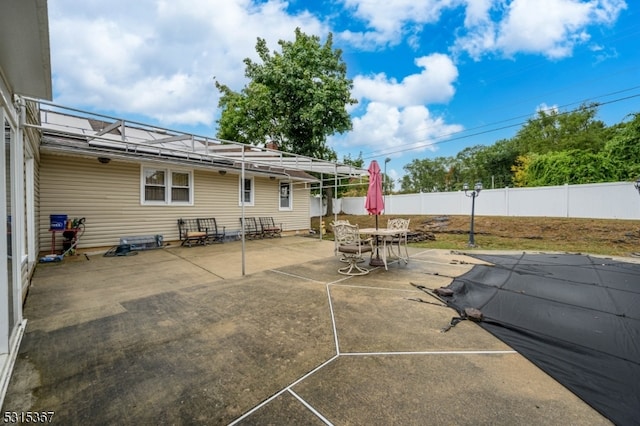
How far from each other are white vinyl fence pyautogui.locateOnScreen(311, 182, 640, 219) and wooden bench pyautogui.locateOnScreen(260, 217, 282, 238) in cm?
273

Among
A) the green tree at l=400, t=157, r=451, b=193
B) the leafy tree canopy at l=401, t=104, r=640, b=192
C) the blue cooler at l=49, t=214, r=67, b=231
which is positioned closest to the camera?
the blue cooler at l=49, t=214, r=67, b=231

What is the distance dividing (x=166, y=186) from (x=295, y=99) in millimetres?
9382

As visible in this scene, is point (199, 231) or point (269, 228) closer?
point (199, 231)

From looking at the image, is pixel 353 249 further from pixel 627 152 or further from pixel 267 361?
pixel 627 152

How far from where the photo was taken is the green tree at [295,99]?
14484 millimetres

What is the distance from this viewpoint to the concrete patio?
1.74 meters

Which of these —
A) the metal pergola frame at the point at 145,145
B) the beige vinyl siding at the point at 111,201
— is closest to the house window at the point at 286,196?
the beige vinyl siding at the point at 111,201

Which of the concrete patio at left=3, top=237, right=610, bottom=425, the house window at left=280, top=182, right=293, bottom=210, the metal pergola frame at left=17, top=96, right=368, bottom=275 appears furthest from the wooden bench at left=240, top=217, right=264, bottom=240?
the concrete patio at left=3, top=237, right=610, bottom=425

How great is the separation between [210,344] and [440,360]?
87.7 inches

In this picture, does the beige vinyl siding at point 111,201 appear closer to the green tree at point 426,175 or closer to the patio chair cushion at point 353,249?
the patio chair cushion at point 353,249

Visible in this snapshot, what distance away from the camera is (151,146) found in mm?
4895

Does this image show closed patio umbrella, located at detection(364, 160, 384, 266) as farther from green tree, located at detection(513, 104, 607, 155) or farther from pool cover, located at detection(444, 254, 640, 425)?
green tree, located at detection(513, 104, 607, 155)

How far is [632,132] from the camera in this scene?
10961mm

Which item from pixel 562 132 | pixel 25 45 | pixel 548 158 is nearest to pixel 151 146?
pixel 25 45
